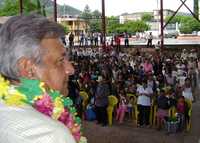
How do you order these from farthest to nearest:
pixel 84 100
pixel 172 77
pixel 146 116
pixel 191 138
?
1. pixel 172 77
2. pixel 84 100
3. pixel 146 116
4. pixel 191 138

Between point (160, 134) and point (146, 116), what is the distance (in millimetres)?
783

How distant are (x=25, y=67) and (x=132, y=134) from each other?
30.2 feet

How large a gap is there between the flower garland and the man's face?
0.03 m

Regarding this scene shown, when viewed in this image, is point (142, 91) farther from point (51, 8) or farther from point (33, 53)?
point (51, 8)

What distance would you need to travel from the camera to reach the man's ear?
4.52 ft

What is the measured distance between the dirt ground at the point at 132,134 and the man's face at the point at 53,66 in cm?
829

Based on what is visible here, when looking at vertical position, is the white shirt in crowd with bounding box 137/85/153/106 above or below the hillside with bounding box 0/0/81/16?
below

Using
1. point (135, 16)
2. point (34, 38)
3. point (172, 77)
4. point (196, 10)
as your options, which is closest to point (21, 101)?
point (34, 38)

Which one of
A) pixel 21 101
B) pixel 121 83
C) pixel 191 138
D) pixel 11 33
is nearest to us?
pixel 21 101

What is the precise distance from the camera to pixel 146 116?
1116 centimetres

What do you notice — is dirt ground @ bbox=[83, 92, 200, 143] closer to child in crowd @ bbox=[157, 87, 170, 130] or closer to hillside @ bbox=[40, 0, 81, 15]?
child in crowd @ bbox=[157, 87, 170, 130]

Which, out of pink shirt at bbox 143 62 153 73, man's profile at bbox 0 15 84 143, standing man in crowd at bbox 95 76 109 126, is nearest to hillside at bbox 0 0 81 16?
standing man in crowd at bbox 95 76 109 126

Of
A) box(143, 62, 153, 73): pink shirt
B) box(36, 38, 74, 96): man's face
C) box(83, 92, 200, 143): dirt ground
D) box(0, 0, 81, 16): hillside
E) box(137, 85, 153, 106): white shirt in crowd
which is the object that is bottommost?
box(83, 92, 200, 143): dirt ground

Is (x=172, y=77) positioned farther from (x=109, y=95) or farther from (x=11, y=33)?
(x=11, y=33)
